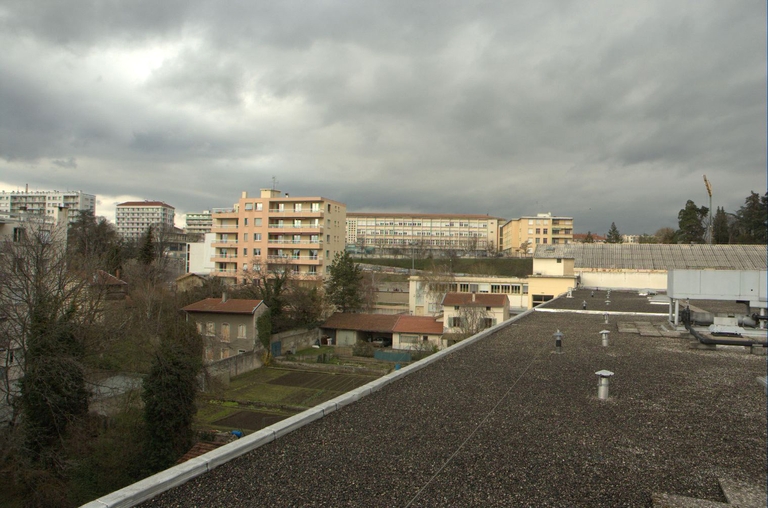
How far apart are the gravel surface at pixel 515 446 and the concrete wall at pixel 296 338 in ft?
80.1

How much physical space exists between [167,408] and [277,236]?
33.9m

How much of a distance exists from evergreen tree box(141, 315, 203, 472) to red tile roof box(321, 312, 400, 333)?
20831 millimetres

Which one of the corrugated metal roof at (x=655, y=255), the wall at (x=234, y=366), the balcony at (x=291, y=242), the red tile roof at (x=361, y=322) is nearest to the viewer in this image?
the wall at (x=234, y=366)

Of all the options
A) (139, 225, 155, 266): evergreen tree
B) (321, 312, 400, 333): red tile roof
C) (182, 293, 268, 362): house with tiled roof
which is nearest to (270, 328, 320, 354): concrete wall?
(321, 312, 400, 333): red tile roof

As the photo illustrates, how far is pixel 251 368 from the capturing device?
27.5 m

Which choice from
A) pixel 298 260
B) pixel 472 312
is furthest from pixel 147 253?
pixel 472 312

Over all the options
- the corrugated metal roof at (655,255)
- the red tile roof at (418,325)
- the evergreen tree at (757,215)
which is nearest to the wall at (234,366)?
the red tile roof at (418,325)

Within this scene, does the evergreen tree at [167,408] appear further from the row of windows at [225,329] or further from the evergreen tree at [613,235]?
the evergreen tree at [613,235]

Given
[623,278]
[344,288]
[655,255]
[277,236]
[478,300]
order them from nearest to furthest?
[478,300] → [344,288] → [623,278] → [655,255] → [277,236]

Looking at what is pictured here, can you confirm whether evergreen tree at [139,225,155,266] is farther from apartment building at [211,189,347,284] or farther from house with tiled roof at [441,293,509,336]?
house with tiled roof at [441,293,509,336]

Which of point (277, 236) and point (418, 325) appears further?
point (277, 236)

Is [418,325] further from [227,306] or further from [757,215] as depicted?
[757,215]

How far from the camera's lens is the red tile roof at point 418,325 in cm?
3288

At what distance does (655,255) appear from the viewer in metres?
46.1
